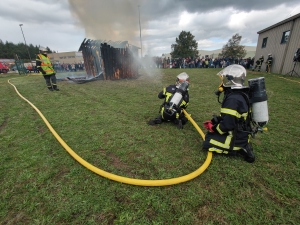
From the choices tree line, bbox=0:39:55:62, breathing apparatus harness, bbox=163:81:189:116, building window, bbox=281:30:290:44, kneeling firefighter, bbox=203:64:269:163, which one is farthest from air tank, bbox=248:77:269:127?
tree line, bbox=0:39:55:62

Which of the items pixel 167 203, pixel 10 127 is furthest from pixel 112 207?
pixel 10 127

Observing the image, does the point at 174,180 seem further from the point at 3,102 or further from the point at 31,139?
the point at 3,102

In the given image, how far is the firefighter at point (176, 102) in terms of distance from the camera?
3395mm

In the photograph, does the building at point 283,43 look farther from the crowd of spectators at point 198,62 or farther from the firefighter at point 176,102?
the firefighter at point 176,102

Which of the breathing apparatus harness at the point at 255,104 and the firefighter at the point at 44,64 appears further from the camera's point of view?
the firefighter at the point at 44,64

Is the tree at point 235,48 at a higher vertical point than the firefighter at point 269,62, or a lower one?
higher

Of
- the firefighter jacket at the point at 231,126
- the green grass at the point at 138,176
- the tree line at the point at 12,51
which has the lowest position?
the green grass at the point at 138,176

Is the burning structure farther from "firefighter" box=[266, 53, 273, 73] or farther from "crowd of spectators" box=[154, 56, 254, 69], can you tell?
"firefighter" box=[266, 53, 273, 73]

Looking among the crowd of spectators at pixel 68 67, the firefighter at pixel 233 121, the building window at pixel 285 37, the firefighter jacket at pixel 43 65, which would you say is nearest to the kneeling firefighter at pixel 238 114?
the firefighter at pixel 233 121

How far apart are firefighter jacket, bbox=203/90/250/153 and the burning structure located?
31.9 feet

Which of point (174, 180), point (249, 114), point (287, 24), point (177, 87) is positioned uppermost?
point (287, 24)

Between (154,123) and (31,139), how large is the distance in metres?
2.65

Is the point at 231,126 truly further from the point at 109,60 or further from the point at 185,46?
the point at 185,46

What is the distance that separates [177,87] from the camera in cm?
358
